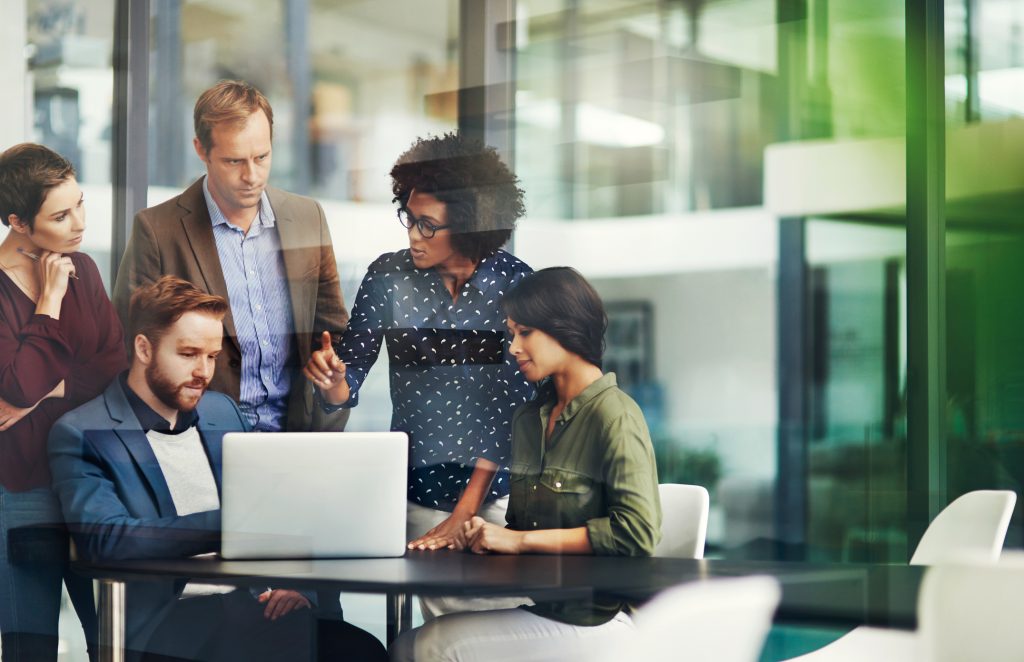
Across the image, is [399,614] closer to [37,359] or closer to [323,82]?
[37,359]

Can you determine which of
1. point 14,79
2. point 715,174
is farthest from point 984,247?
point 14,79

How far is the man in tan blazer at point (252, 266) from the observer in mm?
3303

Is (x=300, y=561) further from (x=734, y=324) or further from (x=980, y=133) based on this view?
(x=980, y=133)

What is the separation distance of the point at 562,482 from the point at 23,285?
76.3 inches

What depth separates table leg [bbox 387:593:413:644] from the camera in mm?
2678

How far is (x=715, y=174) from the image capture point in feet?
10.9

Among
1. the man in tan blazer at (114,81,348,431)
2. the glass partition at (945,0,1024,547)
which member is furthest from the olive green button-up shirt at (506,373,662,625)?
the glass partition at (945,0,1024,547)

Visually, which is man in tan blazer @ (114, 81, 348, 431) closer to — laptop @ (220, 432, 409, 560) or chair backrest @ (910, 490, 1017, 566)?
laptop @ (220, 432, 409, 560)

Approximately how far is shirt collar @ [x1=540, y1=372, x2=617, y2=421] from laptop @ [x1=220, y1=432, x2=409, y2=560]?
635 mm

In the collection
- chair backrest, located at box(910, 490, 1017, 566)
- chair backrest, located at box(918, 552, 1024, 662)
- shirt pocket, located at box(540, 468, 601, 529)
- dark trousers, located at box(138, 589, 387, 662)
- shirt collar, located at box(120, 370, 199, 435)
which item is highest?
shirt collar, located at box(120, 370, 199, 435)

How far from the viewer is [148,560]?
8.69ft

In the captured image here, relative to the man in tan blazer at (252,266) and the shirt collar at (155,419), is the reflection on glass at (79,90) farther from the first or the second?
the shirt collar at (155,419)

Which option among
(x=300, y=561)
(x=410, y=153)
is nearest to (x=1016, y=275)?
(x=410, y=153)

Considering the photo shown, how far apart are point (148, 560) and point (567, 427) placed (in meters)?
1.18
